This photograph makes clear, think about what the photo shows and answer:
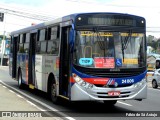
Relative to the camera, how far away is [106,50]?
11984 mm

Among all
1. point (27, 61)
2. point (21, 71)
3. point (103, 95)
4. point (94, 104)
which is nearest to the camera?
point (103, 95)

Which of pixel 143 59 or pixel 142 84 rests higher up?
pixel 143 59

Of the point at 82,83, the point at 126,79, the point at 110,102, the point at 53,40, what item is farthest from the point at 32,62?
the point at 126,79

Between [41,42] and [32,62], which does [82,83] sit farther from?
[32,62]

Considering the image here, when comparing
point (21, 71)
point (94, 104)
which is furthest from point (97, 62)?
point (21, 71)

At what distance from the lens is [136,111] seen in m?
12.8

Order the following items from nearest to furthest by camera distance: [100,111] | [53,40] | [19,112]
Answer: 1. [19,112]
2. [100,111]
3. [53,40]

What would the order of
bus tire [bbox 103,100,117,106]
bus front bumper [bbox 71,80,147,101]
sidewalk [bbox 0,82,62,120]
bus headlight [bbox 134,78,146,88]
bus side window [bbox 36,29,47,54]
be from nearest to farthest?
sidewalk [bbox 0,82,62,120] < bus front bumper [bbox 71,80,147,101] < bus headlight [bbox 134,78,146,88] < bus tire [bbox 103,100,117,106] < bus side window [bbox 36,29,47,54]

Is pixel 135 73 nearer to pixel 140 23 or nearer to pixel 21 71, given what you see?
pixel 140 23

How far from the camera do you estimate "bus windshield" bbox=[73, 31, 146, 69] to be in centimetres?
1187

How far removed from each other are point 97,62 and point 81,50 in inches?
24.3

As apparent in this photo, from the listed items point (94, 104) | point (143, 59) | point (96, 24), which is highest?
point (96, 24)

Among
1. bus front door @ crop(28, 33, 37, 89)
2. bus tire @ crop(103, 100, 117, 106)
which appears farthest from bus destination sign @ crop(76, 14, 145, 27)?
bus front door @ crop(28, 33, 37, 89)

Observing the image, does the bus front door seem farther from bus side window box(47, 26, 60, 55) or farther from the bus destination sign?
the bus destination sign
